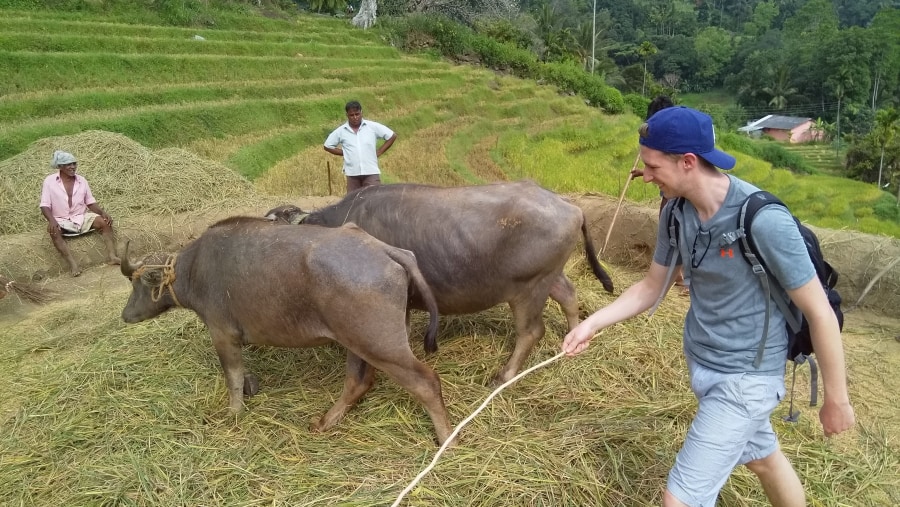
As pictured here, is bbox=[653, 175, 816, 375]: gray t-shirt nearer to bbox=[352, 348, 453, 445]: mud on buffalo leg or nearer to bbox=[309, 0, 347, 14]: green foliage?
bbox=[352, 348, 453, 445]: mud on buffalo leg

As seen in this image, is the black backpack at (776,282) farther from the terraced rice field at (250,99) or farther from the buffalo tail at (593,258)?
the terraced rice field at (250,99)

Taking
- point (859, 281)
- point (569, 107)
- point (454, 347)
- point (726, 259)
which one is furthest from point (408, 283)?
point (569, 107)

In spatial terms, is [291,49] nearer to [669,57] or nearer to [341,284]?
[341,284]

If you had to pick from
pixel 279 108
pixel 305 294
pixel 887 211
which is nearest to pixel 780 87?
pixel 887 211

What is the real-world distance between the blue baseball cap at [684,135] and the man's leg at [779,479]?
1.08 metres

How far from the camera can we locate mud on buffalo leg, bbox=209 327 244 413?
3.66 meters

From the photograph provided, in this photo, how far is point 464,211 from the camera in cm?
395

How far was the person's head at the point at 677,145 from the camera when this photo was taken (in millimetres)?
1950

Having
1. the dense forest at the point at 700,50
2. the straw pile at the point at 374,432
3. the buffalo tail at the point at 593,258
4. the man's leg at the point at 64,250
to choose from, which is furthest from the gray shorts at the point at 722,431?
the dense forest at the point at 700,50

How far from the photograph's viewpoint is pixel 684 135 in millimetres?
1950

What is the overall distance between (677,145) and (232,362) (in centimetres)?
289

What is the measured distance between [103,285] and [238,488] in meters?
4.73

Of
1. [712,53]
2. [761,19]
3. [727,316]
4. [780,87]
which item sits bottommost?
[780,87]

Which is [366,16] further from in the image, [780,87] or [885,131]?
[780,87]
